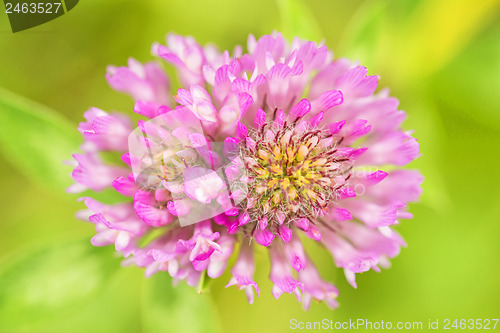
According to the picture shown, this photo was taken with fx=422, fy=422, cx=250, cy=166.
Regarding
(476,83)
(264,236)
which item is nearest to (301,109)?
(264,236)

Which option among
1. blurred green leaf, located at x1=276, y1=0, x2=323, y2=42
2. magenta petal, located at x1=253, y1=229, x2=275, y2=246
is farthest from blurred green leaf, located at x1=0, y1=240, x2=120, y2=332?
blurred green leaf, located at x1=276, y1=0, x2=323, y2=42

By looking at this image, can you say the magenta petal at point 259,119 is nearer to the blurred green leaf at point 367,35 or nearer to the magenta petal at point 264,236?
the magenta petal at point 264,236

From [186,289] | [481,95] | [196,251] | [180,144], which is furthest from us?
[481,95]

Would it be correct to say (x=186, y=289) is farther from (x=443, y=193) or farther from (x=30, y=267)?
(x=443, y=193)

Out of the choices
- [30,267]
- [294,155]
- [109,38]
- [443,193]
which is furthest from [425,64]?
[30,267]

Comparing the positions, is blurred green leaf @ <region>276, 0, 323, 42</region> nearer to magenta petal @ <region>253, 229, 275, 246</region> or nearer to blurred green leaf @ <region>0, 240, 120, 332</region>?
magenta petal @ <region>253, 229, 275, 246</region>

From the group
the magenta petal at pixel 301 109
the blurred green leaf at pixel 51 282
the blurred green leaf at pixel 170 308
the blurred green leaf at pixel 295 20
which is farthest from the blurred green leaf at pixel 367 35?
the blurred green leaf at pixel 51 282

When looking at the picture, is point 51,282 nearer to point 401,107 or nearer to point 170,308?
point 170,308
